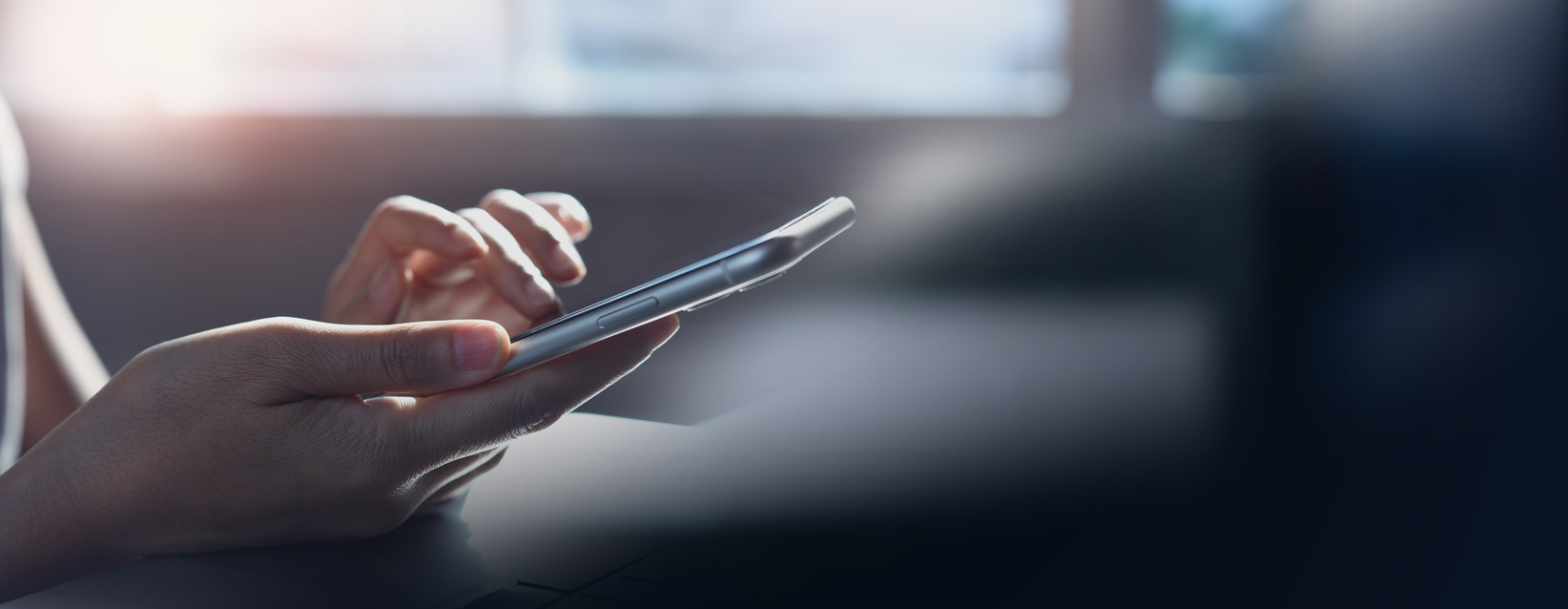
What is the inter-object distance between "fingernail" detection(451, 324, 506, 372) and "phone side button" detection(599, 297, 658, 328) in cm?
5

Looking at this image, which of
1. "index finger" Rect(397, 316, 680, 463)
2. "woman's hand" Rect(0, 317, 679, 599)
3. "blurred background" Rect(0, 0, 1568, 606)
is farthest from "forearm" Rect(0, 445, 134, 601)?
"blurred background" Rect(0, 0, 1568, 606)

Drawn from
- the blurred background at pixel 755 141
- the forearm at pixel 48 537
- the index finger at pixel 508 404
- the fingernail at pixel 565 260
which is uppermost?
the blurred background at pixel 755 141

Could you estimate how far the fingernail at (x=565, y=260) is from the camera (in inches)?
20.5

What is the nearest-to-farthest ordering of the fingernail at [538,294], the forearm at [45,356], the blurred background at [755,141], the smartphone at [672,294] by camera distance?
1. the smartphone at [672,294]
2. the fingernail at [538,294]
3. the forearm at [45,356]
4. the blurred background at [755,141]

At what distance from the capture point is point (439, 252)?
1.71 feet

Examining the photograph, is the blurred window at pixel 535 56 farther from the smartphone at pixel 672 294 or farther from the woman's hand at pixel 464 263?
the smartphone at pixel 672 294

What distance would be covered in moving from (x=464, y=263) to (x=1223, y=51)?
6.77 feet

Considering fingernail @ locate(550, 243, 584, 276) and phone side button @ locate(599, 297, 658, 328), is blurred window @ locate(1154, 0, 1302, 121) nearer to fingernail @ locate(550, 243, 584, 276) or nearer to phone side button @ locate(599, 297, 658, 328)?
fingernail @ locate(550, 243, 584, 276)

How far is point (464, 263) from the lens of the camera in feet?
1.81

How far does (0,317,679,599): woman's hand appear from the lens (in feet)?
1.05

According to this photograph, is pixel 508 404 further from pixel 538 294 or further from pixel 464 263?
pixel 464 263

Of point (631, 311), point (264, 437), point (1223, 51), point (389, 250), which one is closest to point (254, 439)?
point (264, 437)

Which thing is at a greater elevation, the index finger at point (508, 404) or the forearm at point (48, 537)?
the index finger at point (508, 404)

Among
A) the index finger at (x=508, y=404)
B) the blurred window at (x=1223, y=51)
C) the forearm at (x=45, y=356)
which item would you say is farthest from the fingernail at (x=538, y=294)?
the blurred window at (x=1223, y=51)
